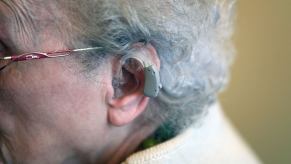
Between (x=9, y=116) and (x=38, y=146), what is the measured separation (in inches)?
3.7

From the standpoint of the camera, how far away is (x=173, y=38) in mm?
778

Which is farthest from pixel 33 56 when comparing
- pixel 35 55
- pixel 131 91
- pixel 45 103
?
pixel 131 91

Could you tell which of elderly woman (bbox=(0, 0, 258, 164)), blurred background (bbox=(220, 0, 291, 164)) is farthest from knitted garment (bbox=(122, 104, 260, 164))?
blurred background (bbox=(220, 0, 291, 164))

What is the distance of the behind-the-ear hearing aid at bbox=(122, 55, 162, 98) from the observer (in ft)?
2.47

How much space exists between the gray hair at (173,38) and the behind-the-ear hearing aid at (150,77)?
0.11 ft

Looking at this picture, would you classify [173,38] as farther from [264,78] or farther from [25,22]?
[264,78]

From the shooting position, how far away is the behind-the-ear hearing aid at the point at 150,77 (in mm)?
754

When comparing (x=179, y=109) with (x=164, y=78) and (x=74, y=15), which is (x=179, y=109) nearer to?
(x=164, y=78)

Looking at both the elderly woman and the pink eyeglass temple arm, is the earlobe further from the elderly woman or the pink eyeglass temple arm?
the pink eyeglass temple arm

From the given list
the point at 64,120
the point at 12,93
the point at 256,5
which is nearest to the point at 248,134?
the point at 256,5

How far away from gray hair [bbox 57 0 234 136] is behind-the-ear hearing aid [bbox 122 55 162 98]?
0.03m

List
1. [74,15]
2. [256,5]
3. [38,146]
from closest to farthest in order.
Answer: [74,15]
[38,146]
[256,5]

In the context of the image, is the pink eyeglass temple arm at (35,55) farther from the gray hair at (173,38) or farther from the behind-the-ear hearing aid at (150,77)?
the behind-the-ear hearing aid at (150,77)

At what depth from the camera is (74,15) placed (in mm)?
693
